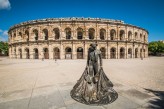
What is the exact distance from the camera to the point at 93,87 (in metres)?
4.27

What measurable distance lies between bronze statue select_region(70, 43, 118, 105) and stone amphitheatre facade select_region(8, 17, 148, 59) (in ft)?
72.7

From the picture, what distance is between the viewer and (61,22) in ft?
88.1

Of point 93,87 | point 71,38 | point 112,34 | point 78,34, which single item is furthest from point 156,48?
point 93,87

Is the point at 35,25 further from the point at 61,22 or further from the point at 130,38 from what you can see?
the point at 130,38

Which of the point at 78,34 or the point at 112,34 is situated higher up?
the point at 112,34

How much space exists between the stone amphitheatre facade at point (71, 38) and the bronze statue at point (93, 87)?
22.2 meters

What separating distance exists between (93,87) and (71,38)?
23.2 metres

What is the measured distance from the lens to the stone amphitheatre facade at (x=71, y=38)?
26828mm

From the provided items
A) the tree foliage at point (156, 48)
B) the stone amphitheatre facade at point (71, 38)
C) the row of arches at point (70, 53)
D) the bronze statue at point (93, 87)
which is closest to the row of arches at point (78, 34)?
the stone amphitheatre facade at point (71, 38)

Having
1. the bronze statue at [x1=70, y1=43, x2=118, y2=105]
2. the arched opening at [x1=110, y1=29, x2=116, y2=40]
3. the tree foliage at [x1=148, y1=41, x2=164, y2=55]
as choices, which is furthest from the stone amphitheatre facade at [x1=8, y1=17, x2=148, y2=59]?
the tree foliage at [x1=148, y1=41, x2=164, y2=55]

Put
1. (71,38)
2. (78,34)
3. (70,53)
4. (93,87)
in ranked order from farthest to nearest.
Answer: (78,34)
(70,53)
(71,38)
(93,87)

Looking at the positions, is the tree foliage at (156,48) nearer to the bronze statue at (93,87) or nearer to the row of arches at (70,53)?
the row of arches at (70,53)

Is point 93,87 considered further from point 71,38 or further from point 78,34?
point 78,34

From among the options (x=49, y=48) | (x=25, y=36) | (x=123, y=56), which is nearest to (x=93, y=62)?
(x=49, y=48)
